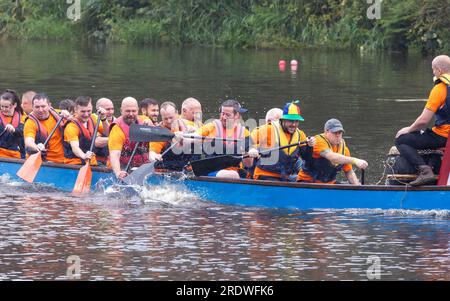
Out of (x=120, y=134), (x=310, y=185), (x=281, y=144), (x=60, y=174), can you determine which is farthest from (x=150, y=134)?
(x=310, y=185)

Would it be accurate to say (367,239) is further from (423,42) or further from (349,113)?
(423,42)

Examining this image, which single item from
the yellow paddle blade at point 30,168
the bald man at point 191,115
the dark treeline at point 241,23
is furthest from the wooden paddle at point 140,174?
the dark treeline at point 241,23

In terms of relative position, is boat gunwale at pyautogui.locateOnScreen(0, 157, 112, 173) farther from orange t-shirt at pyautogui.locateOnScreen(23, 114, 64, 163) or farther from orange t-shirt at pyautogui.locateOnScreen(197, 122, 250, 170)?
orange t-shirt at pyautogui.locateOnScreen(197, 122, 250, 170)

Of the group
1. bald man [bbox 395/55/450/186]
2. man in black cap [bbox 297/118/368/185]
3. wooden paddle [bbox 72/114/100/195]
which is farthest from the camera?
wooden paddle [bbox 72/114/100/195]

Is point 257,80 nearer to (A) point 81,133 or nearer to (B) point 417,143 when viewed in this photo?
(A) point 81,133

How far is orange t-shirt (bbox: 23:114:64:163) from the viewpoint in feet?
68.7

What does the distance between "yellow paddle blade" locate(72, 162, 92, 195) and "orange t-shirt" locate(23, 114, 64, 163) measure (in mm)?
1417

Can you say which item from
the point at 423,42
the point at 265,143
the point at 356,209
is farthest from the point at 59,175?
the point at 423,42

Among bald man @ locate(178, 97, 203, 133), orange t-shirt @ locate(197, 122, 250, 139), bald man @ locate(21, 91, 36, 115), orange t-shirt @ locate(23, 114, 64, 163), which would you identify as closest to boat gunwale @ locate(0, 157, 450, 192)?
orange t-shirt @ locate(197, 122, 250, 139)

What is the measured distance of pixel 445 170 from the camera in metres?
17.3

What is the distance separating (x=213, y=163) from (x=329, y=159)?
1902 mm

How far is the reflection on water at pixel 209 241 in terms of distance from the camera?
14875mm

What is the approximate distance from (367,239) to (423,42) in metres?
33.9

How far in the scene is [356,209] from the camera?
17984mm
